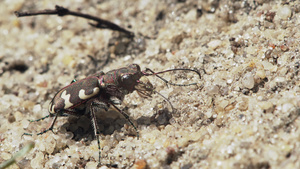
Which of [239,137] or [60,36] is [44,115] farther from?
[239,137]

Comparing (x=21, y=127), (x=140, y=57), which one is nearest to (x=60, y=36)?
(x=140, y=57)

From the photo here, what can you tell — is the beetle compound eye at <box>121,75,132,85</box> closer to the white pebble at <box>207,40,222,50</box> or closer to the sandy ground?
the sandy ground

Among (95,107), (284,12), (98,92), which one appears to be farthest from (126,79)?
(284,12)

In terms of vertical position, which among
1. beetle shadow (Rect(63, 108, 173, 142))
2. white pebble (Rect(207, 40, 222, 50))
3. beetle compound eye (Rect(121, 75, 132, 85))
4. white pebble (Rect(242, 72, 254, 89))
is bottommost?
white pebble (Rect(242, 72, 254, 89))

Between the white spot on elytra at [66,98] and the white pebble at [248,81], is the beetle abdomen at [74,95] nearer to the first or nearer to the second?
the white spot on elytra at [66,98]

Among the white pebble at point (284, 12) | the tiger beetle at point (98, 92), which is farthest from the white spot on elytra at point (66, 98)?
the white pebble at point (284, 12)

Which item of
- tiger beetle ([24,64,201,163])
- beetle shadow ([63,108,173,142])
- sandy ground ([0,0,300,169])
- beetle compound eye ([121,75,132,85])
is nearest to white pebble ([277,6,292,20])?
sandy ground ([0,0,300,169])
